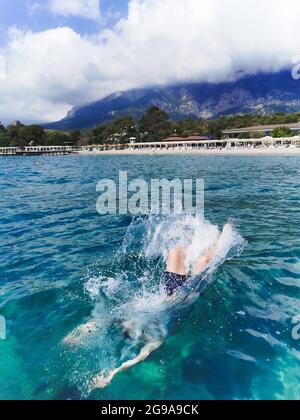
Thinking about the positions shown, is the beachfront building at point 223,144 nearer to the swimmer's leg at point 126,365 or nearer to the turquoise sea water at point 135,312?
the turquoise sea water at point 135,312

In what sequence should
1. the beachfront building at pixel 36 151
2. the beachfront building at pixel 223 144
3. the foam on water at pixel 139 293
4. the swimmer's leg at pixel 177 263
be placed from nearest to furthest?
the foam on water at pixel 139 293, the swimmer's leg at pixel 177 263, the beachfront building at pixel 223 144, the beachfront building at pixel 36 151

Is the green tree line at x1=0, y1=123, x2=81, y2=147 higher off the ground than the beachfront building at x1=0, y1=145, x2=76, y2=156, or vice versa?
the green tree line at x1=0, y1=123, x2=81, y2=147

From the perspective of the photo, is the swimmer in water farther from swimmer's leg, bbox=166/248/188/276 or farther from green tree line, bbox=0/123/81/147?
green tree line, bbox=0/123/81/147

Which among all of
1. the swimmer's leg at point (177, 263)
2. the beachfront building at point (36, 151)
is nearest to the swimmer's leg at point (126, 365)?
the swimmer's leg at point (177, 263)

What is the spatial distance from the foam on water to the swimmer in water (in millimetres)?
49

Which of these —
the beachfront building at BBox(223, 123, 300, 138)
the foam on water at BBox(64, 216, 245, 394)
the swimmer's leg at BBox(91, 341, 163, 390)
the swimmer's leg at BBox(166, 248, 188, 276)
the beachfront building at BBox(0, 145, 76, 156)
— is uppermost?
the beachfront building at BBox(223, 123, 300, 138)

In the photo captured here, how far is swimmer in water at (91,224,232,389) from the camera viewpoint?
18.3 ft

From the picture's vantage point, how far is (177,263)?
763cm

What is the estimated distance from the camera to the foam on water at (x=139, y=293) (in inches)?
250

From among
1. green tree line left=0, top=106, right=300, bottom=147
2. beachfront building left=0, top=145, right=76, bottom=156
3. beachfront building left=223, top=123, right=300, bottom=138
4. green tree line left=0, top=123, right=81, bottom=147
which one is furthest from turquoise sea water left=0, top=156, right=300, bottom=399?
green tree line left=0, top=123, right=81, bottom=147

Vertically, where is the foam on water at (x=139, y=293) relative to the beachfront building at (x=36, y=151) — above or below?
below

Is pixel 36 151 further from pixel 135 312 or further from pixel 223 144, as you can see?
pixel 135 312

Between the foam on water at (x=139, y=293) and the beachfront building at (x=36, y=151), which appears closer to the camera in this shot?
the foam on water at (x=139, y=293)
